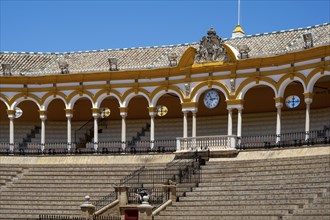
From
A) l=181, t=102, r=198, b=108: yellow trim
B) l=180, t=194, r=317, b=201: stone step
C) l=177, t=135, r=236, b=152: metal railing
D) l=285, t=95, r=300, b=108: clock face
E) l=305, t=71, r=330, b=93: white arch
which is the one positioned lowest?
l=180, t=194, r=317, b=201: stone step

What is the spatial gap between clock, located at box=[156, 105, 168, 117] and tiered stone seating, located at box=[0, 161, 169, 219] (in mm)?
6262

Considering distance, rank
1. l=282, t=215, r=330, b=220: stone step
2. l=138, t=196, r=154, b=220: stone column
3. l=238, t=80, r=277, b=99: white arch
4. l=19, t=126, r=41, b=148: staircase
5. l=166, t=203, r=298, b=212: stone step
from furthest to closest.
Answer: l=19, t=126, r=41, b=148: staircase
l=238, t=80, r=277, b=99: white arch
l=138, t=196, r=154, b=220: stone column
l=166, t=203, r=298, b=212: stone step
l=282, t=215, r=330, b=220: stone step

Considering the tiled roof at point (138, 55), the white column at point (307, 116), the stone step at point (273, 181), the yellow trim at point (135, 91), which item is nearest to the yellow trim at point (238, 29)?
the tiled roof at point (138, 55)

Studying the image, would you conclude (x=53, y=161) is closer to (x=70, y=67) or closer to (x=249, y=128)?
(x=70, y=67)

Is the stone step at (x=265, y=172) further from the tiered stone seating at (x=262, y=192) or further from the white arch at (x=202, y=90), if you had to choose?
the white arch at (x=202, y=90)

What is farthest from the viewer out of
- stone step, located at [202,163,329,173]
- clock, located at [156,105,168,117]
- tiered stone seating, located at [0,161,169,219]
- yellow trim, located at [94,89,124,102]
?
clock, located at [156,105,168,117]

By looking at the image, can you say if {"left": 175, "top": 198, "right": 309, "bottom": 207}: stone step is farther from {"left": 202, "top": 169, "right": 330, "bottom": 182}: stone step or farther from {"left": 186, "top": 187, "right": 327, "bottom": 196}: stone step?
{"left": 202, "top": 169, "right": 330, "bottom": 182}: stone step

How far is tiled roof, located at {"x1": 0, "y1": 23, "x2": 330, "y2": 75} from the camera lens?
4097cm

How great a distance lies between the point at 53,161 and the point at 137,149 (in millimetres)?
4336

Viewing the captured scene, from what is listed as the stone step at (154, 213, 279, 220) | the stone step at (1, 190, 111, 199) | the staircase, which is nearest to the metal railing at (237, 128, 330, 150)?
the stone step at (154, 213, 279, 220)

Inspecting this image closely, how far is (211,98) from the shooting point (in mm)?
42562

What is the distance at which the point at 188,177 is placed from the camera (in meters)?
35.8

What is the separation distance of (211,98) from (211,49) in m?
2.72

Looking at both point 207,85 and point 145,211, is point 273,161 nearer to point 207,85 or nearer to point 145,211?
point 145,211
